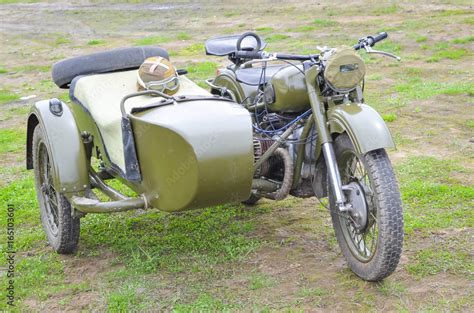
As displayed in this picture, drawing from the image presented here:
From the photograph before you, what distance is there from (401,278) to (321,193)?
748 millimetres

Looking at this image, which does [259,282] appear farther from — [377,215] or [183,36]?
[183,36]

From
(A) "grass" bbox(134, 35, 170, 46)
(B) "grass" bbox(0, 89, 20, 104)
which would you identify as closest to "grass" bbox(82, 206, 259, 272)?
(B) "grass" bbox(0, 89, 20, 104)

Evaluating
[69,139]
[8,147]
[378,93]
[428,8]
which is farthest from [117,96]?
[428,8]

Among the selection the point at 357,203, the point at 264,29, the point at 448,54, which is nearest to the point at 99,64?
the point at 357,203

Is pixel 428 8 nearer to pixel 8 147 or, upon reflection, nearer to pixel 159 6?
pixel 159 6

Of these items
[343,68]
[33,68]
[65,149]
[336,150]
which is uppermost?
[343,68]

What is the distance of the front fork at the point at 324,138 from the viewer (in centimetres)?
379

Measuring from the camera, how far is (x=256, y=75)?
4957 millimetres

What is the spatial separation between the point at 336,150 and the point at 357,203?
372 mm

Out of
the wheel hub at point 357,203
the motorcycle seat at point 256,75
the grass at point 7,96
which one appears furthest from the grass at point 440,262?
the grass at point 7,96

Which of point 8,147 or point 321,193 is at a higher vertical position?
point 321,193

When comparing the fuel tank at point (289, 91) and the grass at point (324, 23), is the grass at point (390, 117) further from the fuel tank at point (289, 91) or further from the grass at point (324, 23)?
the grass at point (324, 23)

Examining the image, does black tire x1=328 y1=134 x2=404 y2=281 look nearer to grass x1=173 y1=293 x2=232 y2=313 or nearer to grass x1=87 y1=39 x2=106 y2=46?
grass x1=173 y1=293 x2=232 y2=313

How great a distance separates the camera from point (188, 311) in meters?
3.72
